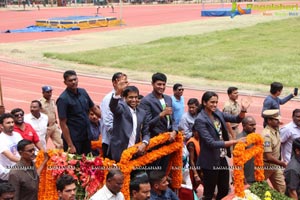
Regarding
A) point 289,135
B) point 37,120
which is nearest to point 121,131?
point 289,135

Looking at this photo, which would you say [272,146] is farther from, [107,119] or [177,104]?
[107,119]

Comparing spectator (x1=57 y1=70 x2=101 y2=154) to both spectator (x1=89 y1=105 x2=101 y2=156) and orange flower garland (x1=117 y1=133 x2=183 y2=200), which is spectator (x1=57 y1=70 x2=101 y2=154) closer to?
spectator (x1=89 y1=105 x2=101 y2=156)

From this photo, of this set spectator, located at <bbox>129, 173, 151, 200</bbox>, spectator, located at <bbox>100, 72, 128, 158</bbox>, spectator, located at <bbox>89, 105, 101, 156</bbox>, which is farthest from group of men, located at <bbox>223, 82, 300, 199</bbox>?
spectator, located at <bbox>89, 105, 101, 156</bbox>

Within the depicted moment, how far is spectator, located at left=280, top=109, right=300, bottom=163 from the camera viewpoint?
779 centimetres

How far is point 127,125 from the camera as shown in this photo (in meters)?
6.48

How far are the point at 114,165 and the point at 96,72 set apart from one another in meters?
16.1

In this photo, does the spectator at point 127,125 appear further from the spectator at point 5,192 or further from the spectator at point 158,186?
the spectator at point 5,192

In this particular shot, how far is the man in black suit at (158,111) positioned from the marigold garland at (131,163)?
0.15 m

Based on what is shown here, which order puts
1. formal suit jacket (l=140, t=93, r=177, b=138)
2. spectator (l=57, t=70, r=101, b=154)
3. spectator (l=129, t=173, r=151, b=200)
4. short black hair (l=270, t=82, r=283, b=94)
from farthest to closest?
short black hair (l=270, t=82, r=283, b=94) → spectator (l=57, t=70, r=101, b=154) → formal suit jacket (l=140, t=93, r=177, b=138) → spectator (l=129, t=173, r=151, b=200)

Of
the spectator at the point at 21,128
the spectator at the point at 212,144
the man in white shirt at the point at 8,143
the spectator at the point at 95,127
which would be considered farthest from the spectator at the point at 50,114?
the spectator at the point at 212,144

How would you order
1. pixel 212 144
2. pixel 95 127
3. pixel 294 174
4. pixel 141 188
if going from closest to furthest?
pixel 141 188
pixel 294 174
pixel 212 144
pixel 95 127

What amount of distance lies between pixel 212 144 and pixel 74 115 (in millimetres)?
2041

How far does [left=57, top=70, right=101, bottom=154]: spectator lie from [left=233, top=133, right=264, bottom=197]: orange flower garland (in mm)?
2267

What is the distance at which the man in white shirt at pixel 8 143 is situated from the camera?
22.4ft
